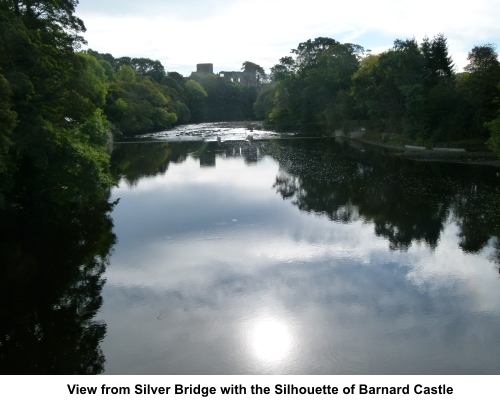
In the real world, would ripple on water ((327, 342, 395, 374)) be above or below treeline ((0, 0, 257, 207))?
below

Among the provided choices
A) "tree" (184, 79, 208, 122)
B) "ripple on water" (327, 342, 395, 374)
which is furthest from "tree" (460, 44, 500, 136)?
"tree" (184, 79, 208, 122)

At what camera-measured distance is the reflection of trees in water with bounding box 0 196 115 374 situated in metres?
8.42

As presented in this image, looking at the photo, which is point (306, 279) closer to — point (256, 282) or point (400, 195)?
point (256, 282)

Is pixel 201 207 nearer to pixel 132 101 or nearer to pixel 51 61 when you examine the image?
pixel 51 61

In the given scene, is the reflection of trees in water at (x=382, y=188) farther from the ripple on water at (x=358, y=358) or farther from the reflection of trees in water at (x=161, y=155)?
the ripple on water at (x=358, y=358)

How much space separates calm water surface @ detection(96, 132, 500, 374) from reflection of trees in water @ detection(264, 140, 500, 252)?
97mm

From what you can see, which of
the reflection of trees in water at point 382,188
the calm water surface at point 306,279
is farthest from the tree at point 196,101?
the calm water surface at point 306,279

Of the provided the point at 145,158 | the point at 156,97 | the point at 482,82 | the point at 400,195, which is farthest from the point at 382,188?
the point at 156,97

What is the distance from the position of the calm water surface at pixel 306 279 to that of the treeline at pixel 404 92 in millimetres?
7750

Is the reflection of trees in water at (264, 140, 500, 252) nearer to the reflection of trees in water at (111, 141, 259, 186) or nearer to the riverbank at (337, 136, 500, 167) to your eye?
the riverbank at (337, 136, 500, 167)

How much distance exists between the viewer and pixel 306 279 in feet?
38.5

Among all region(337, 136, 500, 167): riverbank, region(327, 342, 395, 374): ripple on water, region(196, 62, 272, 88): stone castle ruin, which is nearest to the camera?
region(327, 342, 395, 374): ripple on water

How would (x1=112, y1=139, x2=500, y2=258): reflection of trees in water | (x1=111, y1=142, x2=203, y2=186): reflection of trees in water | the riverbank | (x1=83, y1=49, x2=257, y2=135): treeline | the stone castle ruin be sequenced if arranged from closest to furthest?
(x1=112, y1=139, x2=500, y2=258): reflection of trees in water → (x1=111, y1=142, x2=203, y2=186): reflection of trees in water → the riverbank → (x1=83, y1=49, x2=257, y2=135): treeline → the stone castle ruin

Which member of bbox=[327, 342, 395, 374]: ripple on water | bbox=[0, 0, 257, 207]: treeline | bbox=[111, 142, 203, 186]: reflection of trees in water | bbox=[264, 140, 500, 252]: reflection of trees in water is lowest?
bbox=[327, 342, 395, 374]: ripple on water
